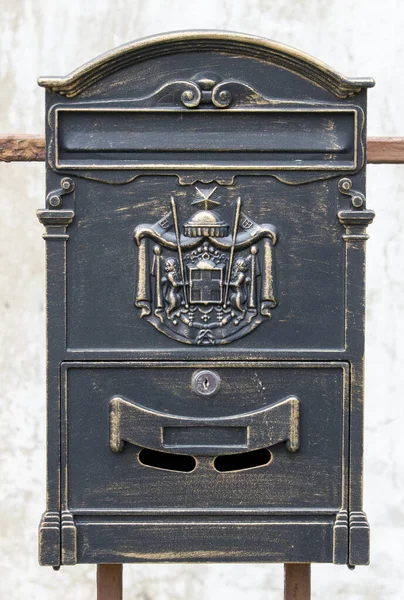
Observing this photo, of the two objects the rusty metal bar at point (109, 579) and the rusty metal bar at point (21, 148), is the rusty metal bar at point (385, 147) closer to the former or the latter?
the rusty metal bar at point (21, 148)

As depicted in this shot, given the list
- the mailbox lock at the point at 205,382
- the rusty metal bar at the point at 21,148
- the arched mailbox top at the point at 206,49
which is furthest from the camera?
the rusty metal bar at the point at 21,148

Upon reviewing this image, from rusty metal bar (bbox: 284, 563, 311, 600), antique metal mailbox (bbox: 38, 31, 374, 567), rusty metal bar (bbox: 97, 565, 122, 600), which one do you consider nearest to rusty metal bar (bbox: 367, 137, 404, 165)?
antique metal mailbox (bbox: 38, 31, 374, 567)

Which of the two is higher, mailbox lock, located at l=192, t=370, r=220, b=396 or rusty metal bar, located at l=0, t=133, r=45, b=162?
rusty metal bar, located at l=0, t=133, r=45, b=162

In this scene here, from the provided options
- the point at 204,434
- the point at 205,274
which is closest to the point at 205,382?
the point at 204,434

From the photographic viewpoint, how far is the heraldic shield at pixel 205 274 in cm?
260

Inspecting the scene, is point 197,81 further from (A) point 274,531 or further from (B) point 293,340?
(A) point 274,531

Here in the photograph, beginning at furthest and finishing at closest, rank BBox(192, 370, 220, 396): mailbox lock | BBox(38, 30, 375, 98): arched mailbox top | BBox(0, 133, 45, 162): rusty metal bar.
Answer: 1. BBox(0, 133, 45, 162): rusty metal bar
2. BBox(192, 370, 220, 396): mailbox lock
3. BBox(38, 30, 375, 98): arched mailbox top

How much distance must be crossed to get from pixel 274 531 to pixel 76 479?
50 cm

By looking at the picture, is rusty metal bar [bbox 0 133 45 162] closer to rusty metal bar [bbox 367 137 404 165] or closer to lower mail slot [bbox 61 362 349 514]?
lower mail slot [bbox 61 362 349 514]

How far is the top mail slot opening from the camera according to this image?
258cm

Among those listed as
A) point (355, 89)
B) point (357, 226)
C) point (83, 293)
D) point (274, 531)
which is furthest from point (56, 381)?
point (355, 89)

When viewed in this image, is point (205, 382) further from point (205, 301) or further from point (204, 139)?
point (204, 139)

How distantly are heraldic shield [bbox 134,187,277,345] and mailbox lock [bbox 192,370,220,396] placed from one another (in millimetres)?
76

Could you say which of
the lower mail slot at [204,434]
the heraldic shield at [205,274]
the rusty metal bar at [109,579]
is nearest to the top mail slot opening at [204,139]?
the heraldic shield at [205,274]
